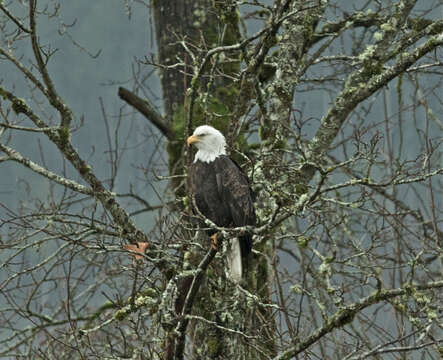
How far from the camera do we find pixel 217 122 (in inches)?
295

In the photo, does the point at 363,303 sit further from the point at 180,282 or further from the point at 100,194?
the point at 100,194

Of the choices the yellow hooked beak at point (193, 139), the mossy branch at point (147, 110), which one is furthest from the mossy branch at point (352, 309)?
the mossy branch at point (147, 110)

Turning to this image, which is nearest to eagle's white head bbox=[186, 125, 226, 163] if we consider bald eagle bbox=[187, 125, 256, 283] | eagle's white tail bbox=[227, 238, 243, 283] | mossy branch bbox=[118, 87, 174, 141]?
bald eagle bbox=[187, 125, 256, 283]

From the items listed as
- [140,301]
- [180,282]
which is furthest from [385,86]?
[140,301]

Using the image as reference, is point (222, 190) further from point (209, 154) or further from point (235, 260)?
point (235, 260)

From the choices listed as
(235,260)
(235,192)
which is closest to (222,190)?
(235,192)

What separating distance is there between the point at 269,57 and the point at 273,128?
1231 mm

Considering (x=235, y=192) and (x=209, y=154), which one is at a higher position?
(x=209, y=154)

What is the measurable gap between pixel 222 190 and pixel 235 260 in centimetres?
62

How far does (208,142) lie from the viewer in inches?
251

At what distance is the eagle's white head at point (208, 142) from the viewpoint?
20.8ft

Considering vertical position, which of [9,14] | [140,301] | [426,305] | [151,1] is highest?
[151,1]

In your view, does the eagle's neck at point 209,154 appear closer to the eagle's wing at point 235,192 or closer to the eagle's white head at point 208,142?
the eagle's white head at point 208,142

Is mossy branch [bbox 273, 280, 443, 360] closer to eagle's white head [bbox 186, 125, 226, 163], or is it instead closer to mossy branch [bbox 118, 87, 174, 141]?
eagle's white head [bbox 186, 125, 226, 163]
